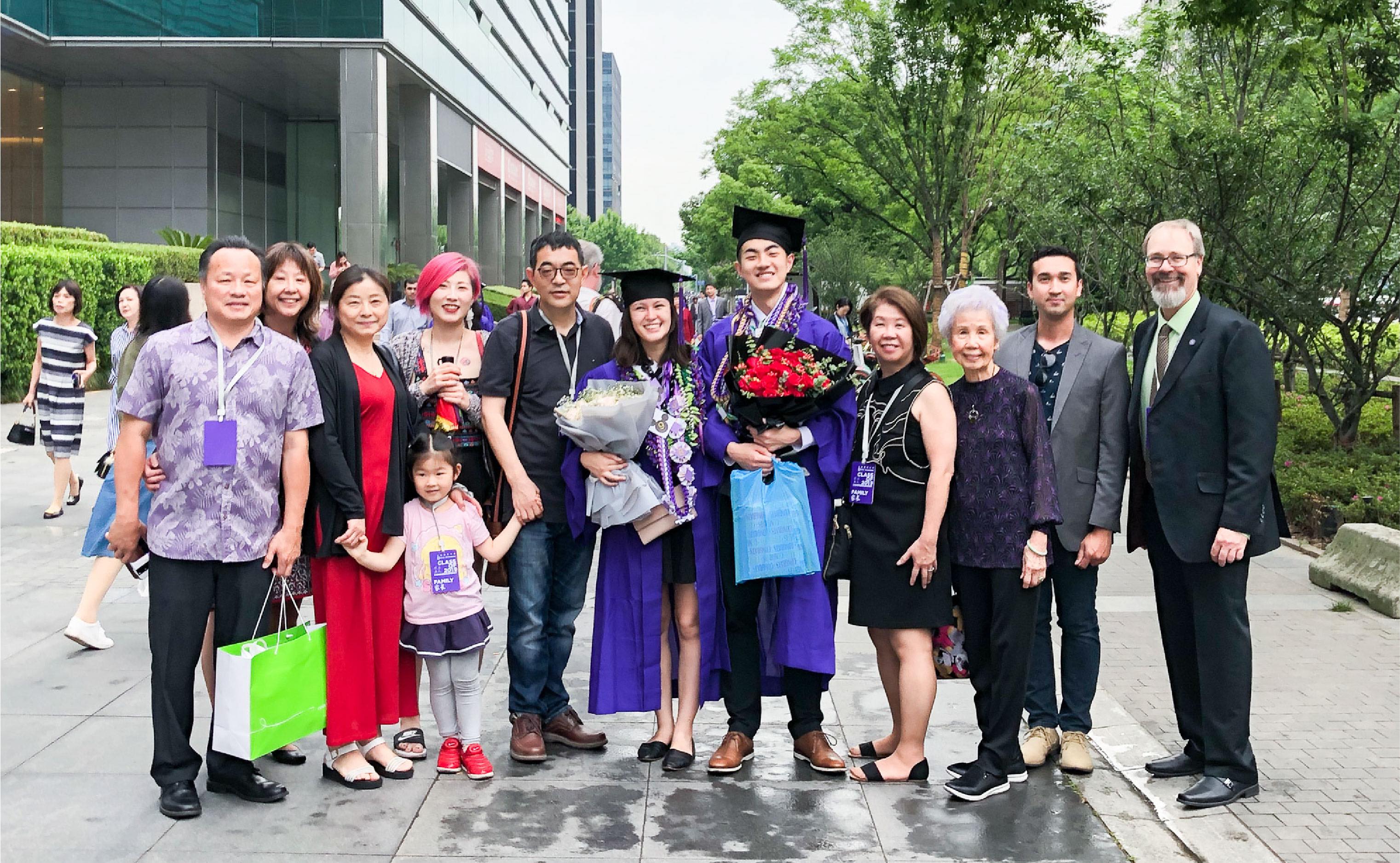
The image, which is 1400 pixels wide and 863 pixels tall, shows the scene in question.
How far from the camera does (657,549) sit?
4973 mm

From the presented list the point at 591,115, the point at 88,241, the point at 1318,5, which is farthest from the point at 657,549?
the point at 591,115

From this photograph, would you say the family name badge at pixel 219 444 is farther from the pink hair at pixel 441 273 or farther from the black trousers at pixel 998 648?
the black trousers at pixel 998 648

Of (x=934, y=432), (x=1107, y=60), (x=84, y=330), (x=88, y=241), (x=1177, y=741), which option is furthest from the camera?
(x=88, y=241)

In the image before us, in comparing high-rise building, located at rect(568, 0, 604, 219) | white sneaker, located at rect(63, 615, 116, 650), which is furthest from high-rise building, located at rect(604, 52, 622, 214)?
white sneaker, located at rect(63, 615, 116, 650)

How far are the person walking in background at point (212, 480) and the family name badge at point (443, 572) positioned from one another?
53cm

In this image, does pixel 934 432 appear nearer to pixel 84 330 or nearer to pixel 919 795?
pixel 919 795

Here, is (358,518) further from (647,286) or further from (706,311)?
(706,311)

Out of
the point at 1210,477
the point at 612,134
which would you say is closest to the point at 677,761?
the point at 1210,477

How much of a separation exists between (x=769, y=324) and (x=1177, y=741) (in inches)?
102

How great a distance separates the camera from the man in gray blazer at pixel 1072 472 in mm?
4902

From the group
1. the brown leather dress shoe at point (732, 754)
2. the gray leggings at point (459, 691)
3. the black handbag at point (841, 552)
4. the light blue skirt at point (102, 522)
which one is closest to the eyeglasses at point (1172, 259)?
the black handbag at point (841, 552)

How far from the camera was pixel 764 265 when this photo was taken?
191 inches

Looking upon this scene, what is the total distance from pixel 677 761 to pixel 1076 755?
1.60 meters

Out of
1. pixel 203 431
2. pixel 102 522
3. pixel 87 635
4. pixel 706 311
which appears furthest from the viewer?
pixel 706 311
